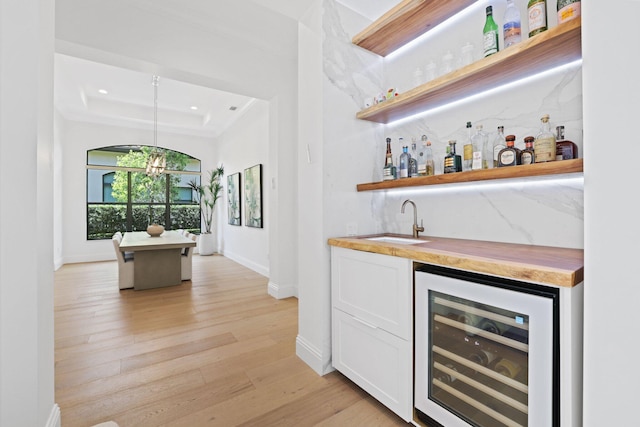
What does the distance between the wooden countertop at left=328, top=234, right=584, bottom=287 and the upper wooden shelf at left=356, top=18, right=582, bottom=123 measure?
945 millimetres

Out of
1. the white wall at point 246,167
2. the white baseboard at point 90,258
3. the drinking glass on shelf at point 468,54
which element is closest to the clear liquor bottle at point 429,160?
the drinking glass on shelf at point 468,54

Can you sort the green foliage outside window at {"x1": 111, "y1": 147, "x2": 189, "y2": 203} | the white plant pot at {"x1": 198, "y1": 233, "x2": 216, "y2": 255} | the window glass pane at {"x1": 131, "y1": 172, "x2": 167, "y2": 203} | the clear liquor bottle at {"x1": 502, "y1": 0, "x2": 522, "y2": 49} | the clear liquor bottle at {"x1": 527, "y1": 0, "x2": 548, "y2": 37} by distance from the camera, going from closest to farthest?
the clear liquor bottle at {"x1": 527, "y1": 0, "x2": 548, "y2": 37}, the clear liquor bottle at {"x1": 502, "y1": 0, "x2": 522, "y2": 49}, the green foliage outside window at {"x1": 111, "y1": 147, "x2": 189, "y2": 203}, the window glass pane at {"x1": 131, "y1": 172, "x2": 167, "y2": 203}, the white plant pot at {"x1": 198, "y1": 233, "x2": 216, "y2": 255}

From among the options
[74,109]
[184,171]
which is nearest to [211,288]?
[184,171]

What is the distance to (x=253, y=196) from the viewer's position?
18.5 feet

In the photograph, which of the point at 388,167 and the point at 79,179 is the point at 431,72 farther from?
the point at 79,179

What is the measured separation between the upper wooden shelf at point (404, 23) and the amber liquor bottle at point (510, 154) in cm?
97

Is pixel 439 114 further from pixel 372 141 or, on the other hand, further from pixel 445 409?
pixel 445 409

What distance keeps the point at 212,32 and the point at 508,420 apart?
4.01 meters

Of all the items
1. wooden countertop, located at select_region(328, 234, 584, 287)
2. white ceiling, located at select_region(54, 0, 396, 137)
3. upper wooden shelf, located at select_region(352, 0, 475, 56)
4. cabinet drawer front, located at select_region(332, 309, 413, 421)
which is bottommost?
cabinet drawer front, located at select_region(332, 309, 413, 421)

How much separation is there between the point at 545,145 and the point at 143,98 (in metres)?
6.82

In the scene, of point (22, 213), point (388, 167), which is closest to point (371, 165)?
point (388, 167)

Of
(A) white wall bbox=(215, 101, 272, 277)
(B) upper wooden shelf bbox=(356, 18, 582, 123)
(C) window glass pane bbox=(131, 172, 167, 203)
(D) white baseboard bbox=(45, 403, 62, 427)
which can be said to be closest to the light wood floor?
(D) white baseboard bbox=(45, 403, 62, 427)

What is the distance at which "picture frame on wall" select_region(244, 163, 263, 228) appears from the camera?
17.6ft

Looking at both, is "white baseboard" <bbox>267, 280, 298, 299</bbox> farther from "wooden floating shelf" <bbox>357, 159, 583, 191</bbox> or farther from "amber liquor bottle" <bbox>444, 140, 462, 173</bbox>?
"amber liquor bottle" <bbox>444, 140, 462, 173</bbox>
